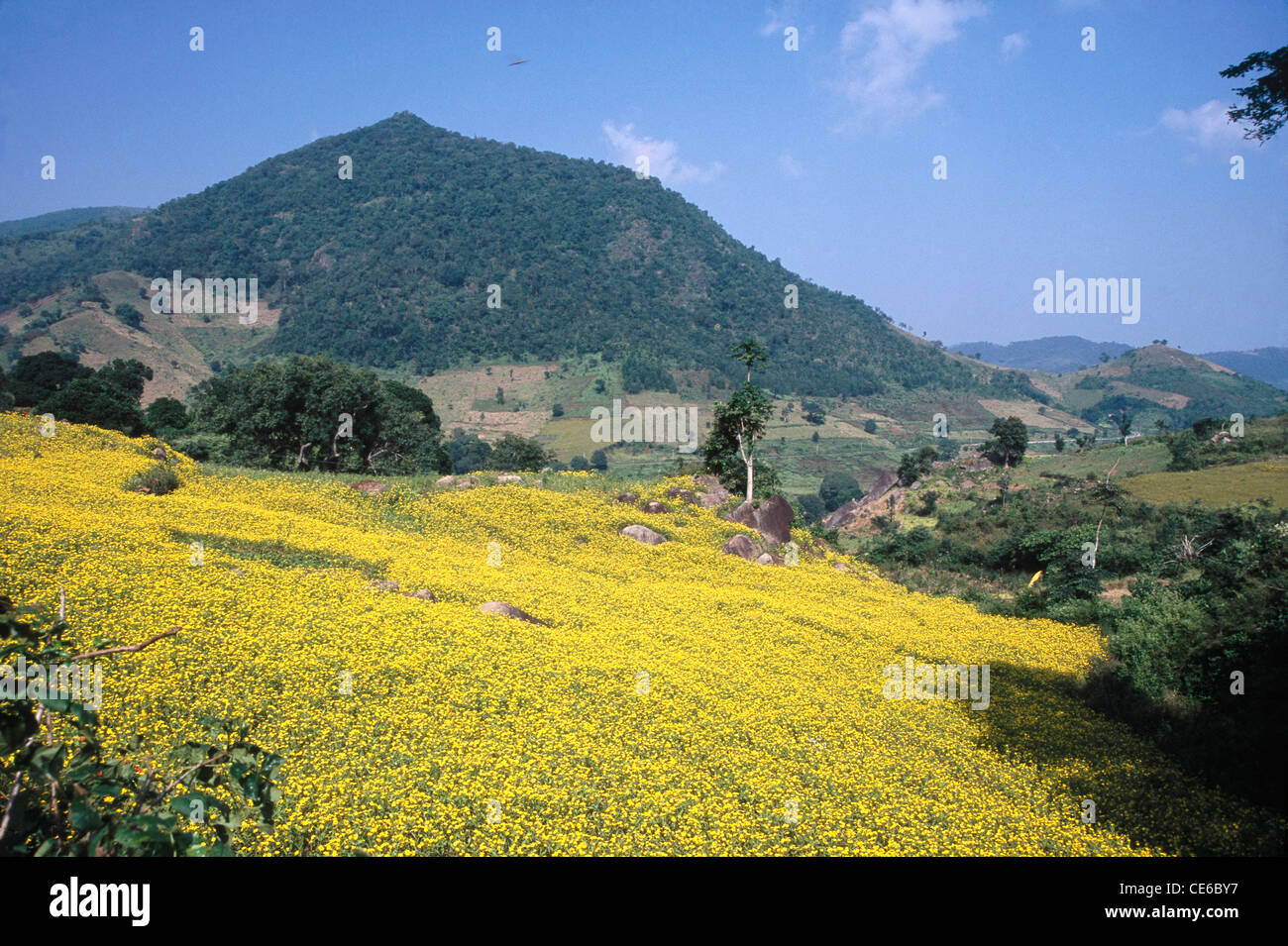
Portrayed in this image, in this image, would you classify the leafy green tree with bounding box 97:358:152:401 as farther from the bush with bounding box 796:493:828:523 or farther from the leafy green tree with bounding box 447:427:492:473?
the bush with bounding box 796:493:828:523

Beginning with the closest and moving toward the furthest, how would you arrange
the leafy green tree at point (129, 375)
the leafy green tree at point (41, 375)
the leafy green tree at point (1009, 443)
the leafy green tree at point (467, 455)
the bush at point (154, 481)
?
the bush at point (154, 481) → the leafy green tree at point (41, 375) → the leafy green tree at point (129, 375) → the leafy green tree at point (1009, 443) → the leafy green tree at point (467, 455)

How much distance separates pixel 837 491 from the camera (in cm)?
12044

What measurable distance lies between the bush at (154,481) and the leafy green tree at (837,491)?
319 ft

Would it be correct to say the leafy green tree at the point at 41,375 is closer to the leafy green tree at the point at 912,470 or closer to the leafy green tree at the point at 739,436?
the leafy green tree at the point at 739,436

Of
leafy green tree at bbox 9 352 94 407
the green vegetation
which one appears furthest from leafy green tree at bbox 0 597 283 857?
leafy green tree at bbox 9 352 94 407

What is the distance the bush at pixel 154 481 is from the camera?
28.1 m

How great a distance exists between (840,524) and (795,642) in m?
51.8

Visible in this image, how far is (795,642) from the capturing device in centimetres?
2270

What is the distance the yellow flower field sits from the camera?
10789 millimetres

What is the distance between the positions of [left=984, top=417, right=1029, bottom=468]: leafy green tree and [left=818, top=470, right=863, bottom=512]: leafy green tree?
3166 centimetres

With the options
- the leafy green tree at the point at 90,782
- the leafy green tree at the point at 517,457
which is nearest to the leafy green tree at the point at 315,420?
the leafy green tree at the point at 517,457

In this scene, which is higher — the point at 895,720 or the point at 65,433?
the point at 65,433
